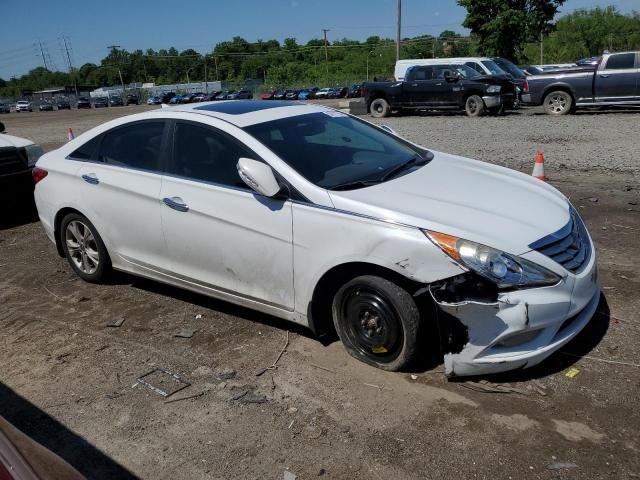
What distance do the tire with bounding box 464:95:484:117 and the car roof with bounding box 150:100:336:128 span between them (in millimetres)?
15067

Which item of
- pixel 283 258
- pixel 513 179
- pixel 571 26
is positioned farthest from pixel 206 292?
pixel 571 26

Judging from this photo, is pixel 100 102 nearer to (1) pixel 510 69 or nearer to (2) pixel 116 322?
(1) pixel 510 69

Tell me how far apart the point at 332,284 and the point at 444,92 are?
1701cm

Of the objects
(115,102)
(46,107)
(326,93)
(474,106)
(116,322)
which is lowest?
(46,107)

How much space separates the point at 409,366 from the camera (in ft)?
11.6

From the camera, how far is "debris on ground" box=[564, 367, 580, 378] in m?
3.44

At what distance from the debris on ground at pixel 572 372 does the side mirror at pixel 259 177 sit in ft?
6.90

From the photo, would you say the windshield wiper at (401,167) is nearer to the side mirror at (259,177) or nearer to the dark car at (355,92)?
the side mirror at (259,177)

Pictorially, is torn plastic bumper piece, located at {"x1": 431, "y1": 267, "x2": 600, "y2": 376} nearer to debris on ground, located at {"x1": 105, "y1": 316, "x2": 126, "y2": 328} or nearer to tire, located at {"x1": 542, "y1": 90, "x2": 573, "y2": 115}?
debris on ground, located at {"x1": 105, "y1": 316, "x2": 126, "y2": 328}

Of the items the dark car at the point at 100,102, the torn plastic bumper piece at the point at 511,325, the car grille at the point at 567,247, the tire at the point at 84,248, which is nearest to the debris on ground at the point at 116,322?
the tire at the point at 84,248

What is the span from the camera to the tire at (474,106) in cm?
1875

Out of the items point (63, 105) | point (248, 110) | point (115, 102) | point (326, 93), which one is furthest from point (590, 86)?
point (63, 105)

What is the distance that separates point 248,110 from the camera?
4535 millimetres

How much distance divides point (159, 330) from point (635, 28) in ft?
274
